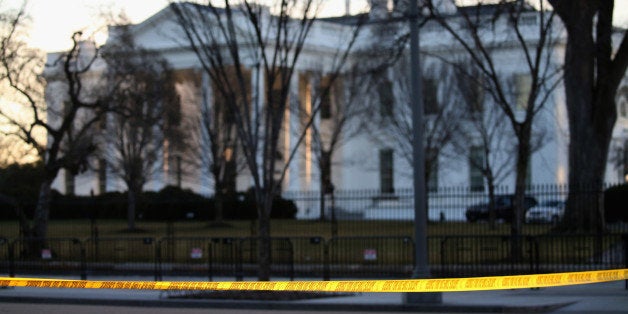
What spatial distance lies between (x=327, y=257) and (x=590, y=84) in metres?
11.2

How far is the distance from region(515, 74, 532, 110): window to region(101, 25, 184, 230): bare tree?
48.4 feet

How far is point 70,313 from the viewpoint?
57.9 ft

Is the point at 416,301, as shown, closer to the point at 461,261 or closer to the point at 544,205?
the point at 461,261

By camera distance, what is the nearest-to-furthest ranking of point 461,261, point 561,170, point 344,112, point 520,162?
point 461,261, point 520,162, point 344,112, point 561,170

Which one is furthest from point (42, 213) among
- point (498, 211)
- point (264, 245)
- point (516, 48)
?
point (516, 48)

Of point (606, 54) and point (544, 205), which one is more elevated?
point (606, 54)

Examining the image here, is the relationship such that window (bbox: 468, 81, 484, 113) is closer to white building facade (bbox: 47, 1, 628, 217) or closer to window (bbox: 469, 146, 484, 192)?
white building facade (bbox: 47, 1, 628, 217)

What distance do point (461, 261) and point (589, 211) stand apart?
6281mm

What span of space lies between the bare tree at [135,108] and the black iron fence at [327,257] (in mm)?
4763

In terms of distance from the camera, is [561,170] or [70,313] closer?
[70,313]

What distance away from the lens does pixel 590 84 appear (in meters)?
29.9

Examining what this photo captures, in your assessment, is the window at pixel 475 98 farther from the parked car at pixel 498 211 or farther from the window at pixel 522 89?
the parked car at pixel 498 211

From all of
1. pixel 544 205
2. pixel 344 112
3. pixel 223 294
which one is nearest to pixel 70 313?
pixel 223 294

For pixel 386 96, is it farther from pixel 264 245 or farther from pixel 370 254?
pixel 264 245
